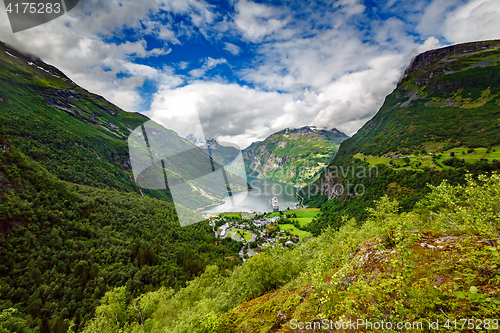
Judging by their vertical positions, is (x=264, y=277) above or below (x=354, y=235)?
below

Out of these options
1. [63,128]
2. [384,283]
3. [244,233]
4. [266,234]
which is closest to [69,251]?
[244,233]

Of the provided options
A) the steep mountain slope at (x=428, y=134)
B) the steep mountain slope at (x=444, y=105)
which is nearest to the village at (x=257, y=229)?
the steep mountain slope at (x=428, y=134)

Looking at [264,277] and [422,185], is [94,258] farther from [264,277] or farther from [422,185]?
[422,185]

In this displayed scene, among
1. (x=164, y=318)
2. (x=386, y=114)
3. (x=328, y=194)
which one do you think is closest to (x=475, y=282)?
(x=164, y=318)

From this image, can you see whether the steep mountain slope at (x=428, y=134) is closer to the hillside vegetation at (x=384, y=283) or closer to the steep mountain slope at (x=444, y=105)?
the steep mountain slope at (x=444, y=105)

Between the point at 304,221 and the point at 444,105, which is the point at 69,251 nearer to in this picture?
the point at 304,221

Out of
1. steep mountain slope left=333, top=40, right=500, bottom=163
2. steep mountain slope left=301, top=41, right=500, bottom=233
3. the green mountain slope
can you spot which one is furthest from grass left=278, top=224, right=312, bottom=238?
steep mountain slope left=333, top=40, right=500, bottom=163

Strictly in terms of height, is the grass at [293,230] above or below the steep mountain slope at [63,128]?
below
